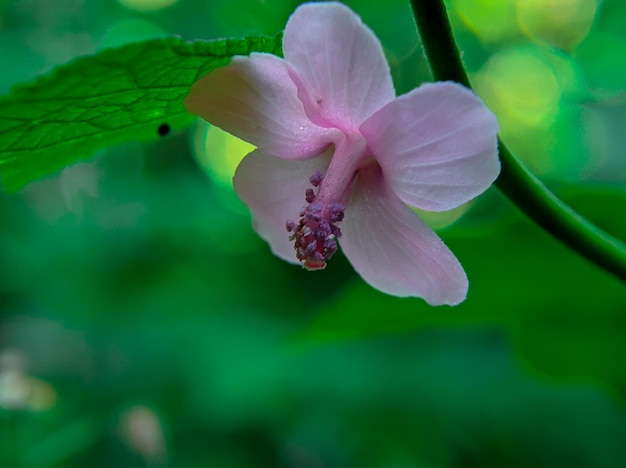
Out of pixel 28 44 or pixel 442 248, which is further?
pixel 28 44

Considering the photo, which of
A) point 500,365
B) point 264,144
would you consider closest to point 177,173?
point 500,365

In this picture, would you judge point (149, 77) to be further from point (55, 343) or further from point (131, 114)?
point (55, 343)

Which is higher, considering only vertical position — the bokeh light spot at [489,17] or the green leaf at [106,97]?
the green leaf at [106,97]

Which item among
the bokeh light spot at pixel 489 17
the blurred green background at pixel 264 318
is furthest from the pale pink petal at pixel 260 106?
the bokeh light spot at pixel 489 17

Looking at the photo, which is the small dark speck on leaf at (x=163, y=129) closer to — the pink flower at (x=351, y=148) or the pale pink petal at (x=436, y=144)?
the pink flower at (x=351, y=148)

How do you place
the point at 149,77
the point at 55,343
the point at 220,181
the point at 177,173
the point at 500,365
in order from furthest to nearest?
the point at 220,181
the point at 177,173
the point at 55,343
the point at 500,365
the point at 149,77

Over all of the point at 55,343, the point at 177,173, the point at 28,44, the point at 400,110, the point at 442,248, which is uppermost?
the point at 400,110

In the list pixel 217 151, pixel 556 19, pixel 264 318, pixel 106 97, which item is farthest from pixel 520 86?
pixel 106 97
